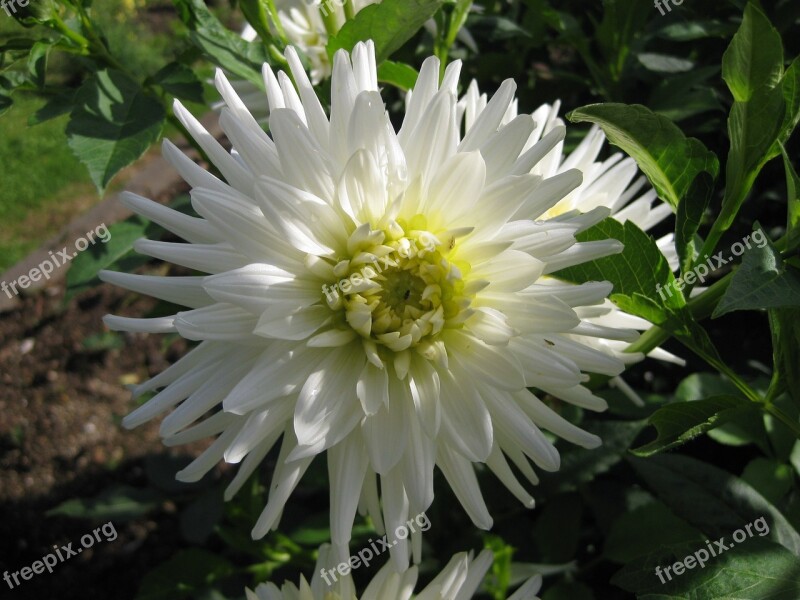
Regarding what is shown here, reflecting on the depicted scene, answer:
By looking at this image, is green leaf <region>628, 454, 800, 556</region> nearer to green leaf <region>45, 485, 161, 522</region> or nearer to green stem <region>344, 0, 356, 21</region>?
green stem <region>344, 0, 356, 21</region>

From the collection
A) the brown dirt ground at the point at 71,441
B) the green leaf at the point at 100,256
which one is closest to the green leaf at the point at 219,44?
the green leaf at the point at 100,256

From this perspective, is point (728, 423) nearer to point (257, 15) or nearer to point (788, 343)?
point (788, 343)

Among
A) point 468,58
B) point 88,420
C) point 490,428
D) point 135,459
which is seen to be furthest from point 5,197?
point 490,428

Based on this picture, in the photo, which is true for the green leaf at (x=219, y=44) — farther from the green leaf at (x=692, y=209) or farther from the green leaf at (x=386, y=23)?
the green leaf at (x=692, y=209)

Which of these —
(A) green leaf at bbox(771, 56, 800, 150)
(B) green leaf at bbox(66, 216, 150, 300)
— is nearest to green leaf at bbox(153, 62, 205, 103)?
(B) green leaf at bbox(66, 216, 150, 300)

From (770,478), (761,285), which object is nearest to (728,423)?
(770,478)

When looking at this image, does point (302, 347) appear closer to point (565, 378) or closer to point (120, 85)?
point (565, 378)
